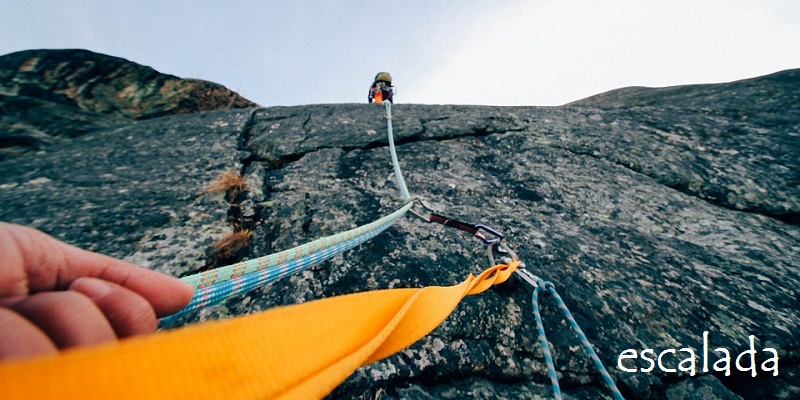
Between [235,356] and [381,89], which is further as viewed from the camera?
[381,89]

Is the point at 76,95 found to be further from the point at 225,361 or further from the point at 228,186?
the point at 225,361

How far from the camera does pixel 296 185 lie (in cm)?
234

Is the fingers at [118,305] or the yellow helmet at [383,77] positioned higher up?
the yellow helmet at [383,77]

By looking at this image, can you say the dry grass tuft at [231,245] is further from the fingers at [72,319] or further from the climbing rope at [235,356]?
the fingers at [72,319]

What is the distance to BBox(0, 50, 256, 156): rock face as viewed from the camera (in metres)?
3.10

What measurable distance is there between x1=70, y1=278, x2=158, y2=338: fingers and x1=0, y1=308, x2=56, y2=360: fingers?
4.6 inches

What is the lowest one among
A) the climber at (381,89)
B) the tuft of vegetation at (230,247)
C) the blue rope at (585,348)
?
the blue rope at (585,348)

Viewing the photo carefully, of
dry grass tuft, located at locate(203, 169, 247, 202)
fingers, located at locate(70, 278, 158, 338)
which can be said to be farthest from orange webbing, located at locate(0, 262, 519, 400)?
dry grass tuft, located at locate(203, 169, 247, 202)

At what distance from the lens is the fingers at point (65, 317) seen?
1.34ft

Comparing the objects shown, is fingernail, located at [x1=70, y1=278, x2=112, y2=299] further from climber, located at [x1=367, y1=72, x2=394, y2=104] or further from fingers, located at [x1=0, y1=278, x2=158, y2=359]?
climber, located at [x1=367, y1=72, x2=394, y2=104]

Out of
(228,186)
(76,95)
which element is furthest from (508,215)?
(76,95)

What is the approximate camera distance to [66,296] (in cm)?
44

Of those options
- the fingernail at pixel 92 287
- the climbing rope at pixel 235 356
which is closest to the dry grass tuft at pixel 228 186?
the climbing rope at pixel 235 356

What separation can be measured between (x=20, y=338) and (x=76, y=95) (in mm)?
4961
